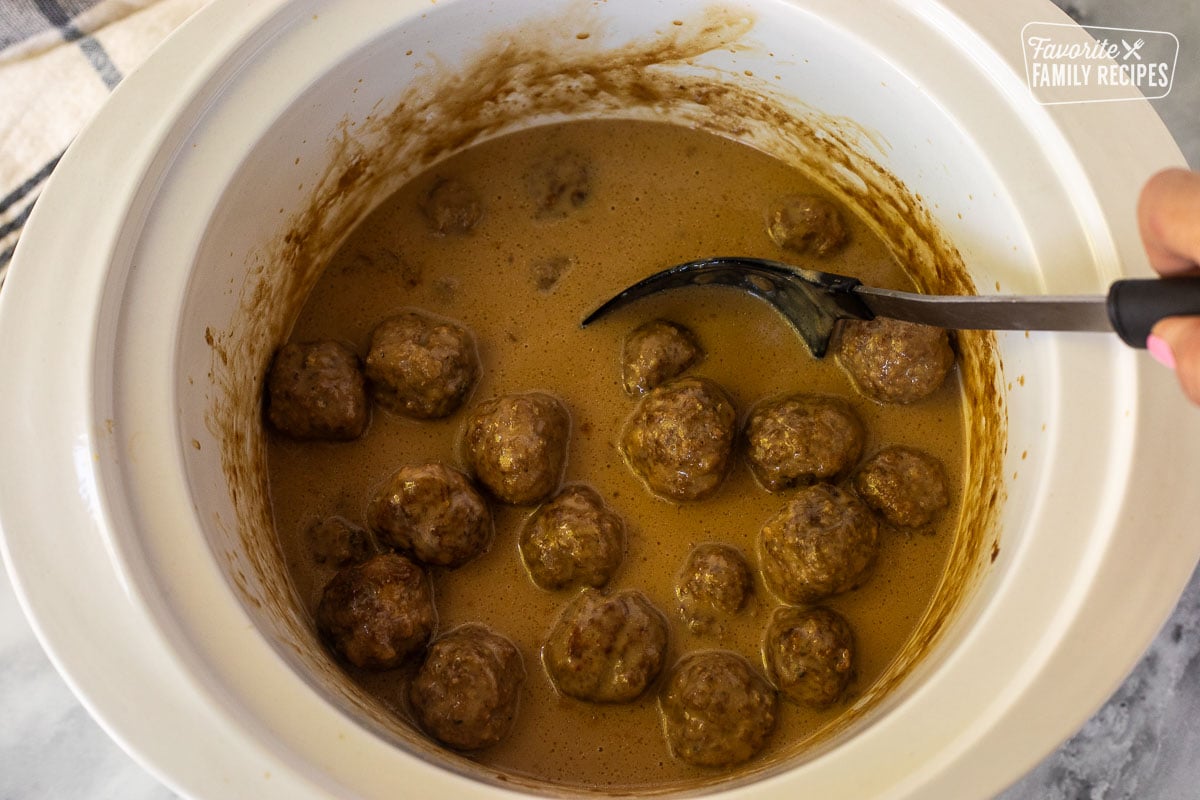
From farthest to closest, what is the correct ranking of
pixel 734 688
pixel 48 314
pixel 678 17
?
pixel 678 17
pixel 734 688
pixel 48 314

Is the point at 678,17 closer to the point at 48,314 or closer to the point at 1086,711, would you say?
the point at 48,314

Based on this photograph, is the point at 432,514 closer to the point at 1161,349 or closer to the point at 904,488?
the point at 904,488

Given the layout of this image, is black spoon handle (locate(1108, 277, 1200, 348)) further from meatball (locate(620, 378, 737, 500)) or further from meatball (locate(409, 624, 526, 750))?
meatball (locate(409, 624, 526, 750))

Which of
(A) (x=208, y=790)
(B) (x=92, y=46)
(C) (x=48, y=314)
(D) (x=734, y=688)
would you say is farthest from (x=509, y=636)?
(B) (x=92, y=46)

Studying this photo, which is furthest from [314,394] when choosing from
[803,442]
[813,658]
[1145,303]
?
[1145,303]

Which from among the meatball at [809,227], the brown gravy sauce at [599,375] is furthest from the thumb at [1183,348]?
the meatball at [809,227]

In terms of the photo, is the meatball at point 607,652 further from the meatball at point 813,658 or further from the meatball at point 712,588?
the meatball at point 813,658

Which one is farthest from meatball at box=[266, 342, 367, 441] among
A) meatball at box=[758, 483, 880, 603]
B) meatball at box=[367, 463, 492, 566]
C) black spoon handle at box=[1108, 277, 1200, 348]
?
black spoon handle at box=[1108, 277, 1200, 348]
